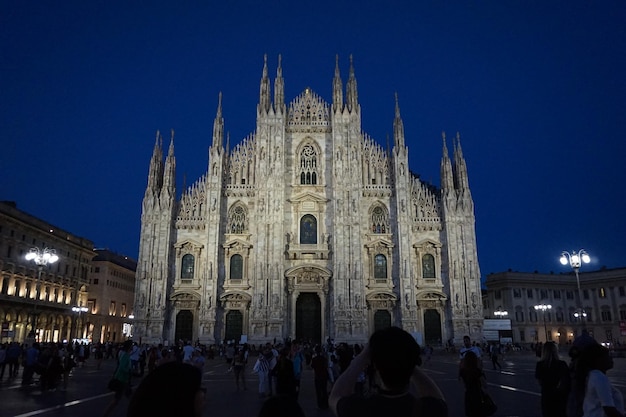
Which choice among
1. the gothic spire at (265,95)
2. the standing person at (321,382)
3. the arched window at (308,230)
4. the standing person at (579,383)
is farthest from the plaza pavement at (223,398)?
the gothic spire at (265,95)

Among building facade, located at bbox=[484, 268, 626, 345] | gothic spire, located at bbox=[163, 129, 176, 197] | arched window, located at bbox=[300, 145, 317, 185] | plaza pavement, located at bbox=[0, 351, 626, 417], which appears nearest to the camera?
plaza pavement, located at bbox=[0, 351, 626, 417]

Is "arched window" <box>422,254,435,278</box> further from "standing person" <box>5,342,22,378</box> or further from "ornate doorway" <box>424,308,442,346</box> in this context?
Answer: "standing person" <box>5,342,22,378</box>

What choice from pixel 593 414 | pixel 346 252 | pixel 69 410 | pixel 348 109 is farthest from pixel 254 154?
pixel 593 414

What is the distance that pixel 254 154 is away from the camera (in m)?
43.6

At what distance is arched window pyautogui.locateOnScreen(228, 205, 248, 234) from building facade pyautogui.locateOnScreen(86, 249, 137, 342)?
24.1m

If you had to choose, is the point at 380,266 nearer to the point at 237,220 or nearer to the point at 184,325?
the point at 237,220

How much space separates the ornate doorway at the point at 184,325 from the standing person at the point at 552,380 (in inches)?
1421

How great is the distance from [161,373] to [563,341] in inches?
2934

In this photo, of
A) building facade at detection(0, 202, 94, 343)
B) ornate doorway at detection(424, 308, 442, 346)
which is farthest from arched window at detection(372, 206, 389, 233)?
building facade at detection(0, 202, 94, 343)

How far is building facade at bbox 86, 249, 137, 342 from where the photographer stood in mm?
61534

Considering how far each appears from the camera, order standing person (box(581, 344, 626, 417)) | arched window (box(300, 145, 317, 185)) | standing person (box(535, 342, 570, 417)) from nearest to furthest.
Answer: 1. standing person (box(581, 344, 626, 417))
2. standing person (box(535, 342, 570, 417))
3. arched window (box(300, 145, 317, 185))

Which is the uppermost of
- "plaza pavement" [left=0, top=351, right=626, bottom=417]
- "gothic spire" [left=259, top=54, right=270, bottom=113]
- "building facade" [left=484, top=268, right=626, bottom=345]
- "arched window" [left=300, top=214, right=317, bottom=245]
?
"gothic spire" [left=259, top=54, right=270, bottom=113]

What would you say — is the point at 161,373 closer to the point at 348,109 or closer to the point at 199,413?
the point at 199,413

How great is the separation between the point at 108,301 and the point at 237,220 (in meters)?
33.0
